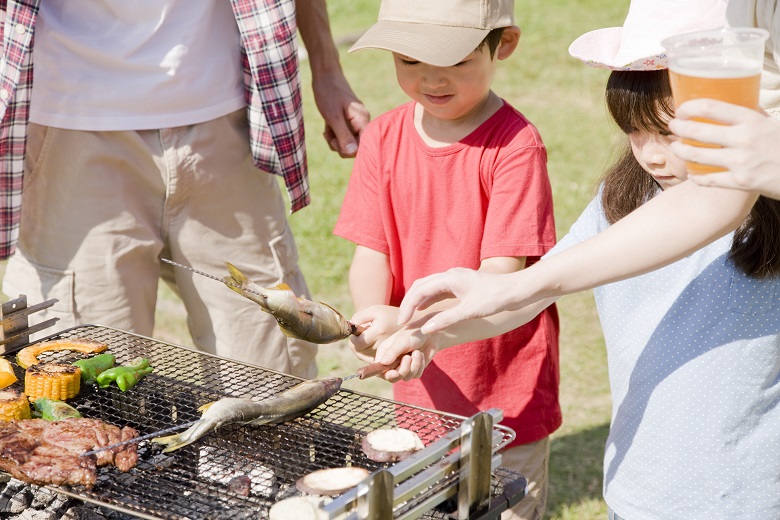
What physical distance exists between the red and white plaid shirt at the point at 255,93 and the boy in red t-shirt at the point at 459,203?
1.74 ft

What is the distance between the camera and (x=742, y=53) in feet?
6.37

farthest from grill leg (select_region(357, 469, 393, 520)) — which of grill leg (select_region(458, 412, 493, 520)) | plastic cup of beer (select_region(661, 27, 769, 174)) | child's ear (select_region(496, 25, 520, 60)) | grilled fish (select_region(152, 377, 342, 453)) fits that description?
child's ear (select_region(496, 25, 520, 60))

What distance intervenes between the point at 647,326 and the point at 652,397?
0.70 ft

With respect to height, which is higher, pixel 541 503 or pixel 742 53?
pixel 742 53

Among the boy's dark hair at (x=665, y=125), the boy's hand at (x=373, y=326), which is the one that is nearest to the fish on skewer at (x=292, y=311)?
the boy's hand at (x=373, y=326)

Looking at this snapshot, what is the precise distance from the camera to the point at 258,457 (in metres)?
2.89

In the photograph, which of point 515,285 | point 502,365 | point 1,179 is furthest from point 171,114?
point 515,285

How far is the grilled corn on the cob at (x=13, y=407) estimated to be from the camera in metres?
3.04

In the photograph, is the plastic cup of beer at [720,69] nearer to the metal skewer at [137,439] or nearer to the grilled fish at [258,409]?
the grilled fish at [258,409]

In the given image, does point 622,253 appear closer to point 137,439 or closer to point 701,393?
point 701,393

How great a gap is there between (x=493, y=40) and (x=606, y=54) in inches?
26.8

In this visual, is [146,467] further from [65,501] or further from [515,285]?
[515,285]

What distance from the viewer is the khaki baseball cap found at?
3.39 metres

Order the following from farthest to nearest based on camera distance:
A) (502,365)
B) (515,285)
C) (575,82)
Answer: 1. (575,82)
2. (502,365)
3. (515,285)
